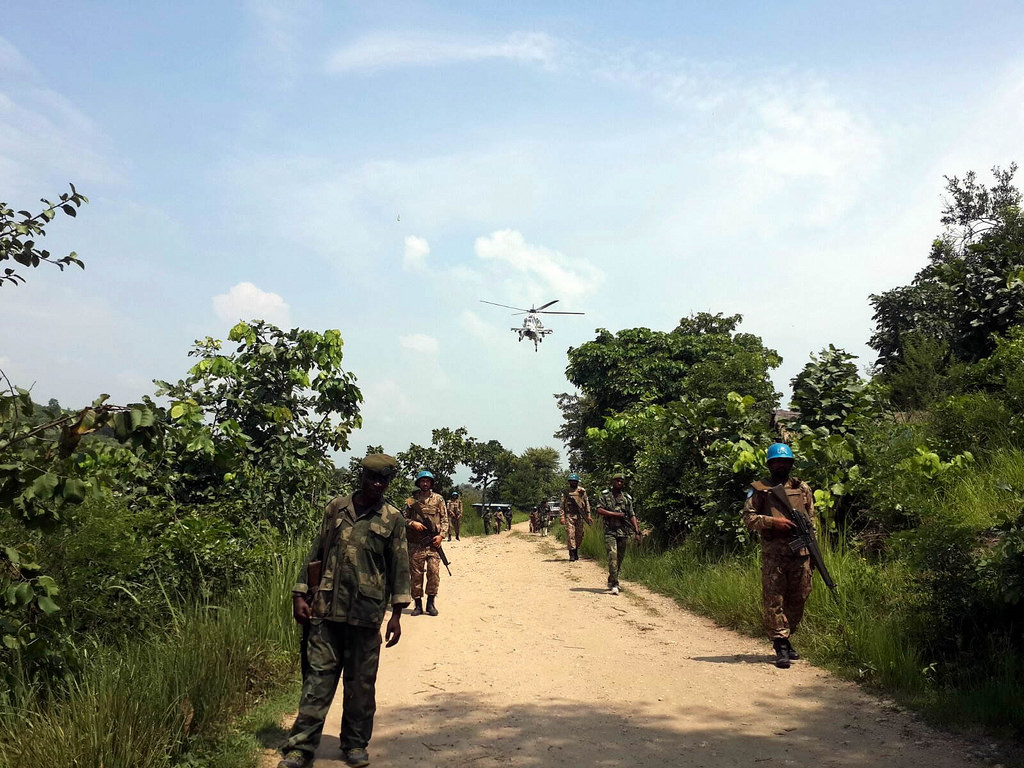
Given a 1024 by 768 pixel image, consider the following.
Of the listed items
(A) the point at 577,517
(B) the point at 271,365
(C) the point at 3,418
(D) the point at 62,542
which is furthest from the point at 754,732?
(A) the point at 577,517

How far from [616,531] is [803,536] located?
524 cm

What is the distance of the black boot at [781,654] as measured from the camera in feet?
23.6

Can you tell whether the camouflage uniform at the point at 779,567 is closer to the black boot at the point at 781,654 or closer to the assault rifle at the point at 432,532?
the black boot at the point at 781,654

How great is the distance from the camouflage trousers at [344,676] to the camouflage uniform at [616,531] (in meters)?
7.60

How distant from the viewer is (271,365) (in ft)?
36.7

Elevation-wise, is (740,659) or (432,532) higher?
(432,532)

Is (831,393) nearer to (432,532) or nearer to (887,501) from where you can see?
(887,501)

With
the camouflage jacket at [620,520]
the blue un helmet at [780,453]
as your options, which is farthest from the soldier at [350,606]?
the camouflage jacket at [620,520]

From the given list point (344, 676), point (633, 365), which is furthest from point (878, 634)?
point (633, 365)

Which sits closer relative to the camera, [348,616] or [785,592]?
[348,616]

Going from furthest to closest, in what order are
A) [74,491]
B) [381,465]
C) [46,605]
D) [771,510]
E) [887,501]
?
[887,501] < [771,510] < [381,465] < [46,605] < [74,491]

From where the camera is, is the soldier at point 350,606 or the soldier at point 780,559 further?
the soldier at point 780,559

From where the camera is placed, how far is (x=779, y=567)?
7.45 meters

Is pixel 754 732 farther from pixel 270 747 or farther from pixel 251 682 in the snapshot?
pixel 251 682
